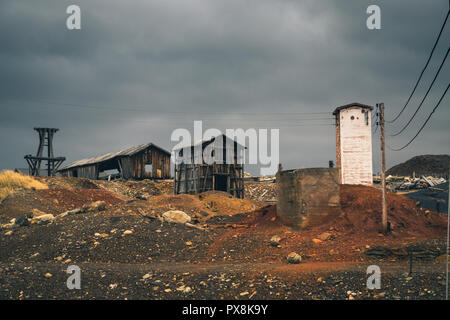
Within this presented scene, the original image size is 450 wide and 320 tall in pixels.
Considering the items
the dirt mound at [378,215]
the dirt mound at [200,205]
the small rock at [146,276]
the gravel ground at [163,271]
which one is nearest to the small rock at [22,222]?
the gravel ground at [163,271]

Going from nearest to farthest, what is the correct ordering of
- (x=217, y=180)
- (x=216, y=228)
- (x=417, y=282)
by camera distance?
(x=417, y=282), (x=216, y=228), (x=217, y=180)

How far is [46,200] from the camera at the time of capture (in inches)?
989

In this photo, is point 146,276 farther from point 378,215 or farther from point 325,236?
point 378,215

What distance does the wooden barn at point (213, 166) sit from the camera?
33.6 m

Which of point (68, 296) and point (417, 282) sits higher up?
point (417, 282)

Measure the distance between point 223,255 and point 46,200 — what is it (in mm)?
17246

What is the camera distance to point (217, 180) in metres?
35.3

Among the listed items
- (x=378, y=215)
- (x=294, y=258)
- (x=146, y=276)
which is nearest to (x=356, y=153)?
(x=378, y=215)

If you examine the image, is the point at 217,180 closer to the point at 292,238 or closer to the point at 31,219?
the point at 31,219

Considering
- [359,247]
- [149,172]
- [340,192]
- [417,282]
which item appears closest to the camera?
[417,282]
